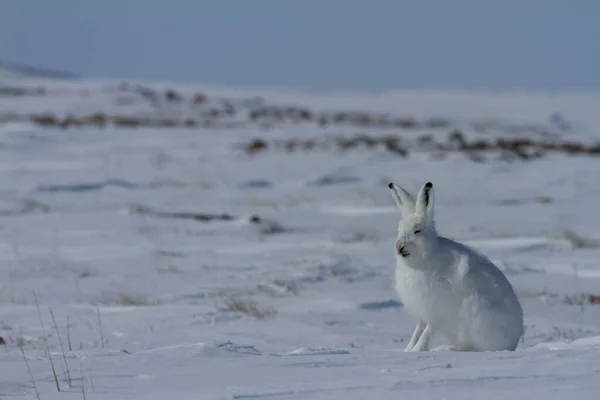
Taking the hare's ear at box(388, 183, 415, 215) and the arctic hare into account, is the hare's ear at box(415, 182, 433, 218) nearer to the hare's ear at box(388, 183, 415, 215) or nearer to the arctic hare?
the arctic hare

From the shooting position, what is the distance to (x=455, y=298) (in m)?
5.42

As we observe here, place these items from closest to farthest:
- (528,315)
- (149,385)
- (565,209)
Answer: (149,385) → (528,315) → (565,209)

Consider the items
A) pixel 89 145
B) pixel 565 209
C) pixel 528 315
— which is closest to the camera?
pixel 528 315

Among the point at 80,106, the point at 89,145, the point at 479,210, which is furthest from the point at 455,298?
the point at 80,106

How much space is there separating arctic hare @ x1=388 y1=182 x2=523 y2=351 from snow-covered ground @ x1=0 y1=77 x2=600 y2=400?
27cm

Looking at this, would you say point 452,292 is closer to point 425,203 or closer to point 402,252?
point 402,252

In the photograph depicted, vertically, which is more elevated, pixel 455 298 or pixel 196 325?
pixel 455 298

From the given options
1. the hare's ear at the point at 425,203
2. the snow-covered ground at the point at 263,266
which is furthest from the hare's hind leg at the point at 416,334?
the hare's ear at the point at 425,203

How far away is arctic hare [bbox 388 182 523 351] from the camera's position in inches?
211

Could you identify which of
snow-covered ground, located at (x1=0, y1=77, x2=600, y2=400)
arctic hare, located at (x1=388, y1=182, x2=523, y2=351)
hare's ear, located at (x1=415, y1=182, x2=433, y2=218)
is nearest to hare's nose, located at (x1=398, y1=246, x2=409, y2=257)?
arctic hare, located at (x1=388, y1=182, x2=523, y2=351)

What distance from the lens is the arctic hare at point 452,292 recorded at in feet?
17.6

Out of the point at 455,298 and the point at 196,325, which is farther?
the point at 196,325

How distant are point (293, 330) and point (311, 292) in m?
1.59

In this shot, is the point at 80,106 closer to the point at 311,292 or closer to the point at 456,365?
the point at 311,292
